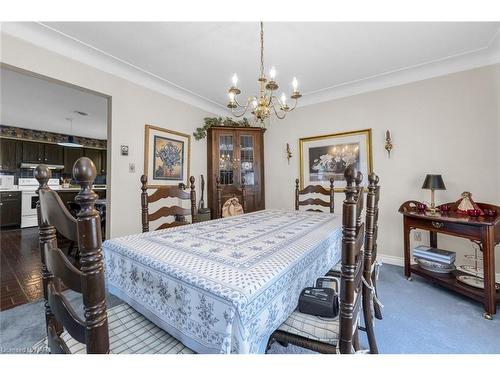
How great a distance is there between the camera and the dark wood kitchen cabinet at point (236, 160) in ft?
12.1

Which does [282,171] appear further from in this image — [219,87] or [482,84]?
[482,84]

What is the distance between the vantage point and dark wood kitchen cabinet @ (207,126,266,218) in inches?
145

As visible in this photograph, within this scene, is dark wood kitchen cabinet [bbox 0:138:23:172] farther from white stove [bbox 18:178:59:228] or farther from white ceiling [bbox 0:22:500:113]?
white ceiling [bbox 0:22:500:113]

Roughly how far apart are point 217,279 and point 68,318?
15.8 inches

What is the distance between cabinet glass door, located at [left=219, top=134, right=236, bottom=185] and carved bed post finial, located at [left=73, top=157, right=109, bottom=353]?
3278 mm

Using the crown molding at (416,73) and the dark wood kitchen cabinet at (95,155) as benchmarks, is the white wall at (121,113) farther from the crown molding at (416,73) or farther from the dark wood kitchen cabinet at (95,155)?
the dark wood kitchen cabinet at (95,155)

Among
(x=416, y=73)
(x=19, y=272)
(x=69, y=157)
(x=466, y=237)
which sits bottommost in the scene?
(x=19, y=272)

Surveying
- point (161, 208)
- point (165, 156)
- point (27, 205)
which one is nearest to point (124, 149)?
point (165, 156)

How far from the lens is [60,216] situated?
545mm

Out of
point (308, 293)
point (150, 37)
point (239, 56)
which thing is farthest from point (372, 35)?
point (308, 293)

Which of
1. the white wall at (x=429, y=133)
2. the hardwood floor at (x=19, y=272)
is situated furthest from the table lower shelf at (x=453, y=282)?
the hardwood floor at (x=19, y=272)

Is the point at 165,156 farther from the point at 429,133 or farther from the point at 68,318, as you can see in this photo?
the point at 429,133

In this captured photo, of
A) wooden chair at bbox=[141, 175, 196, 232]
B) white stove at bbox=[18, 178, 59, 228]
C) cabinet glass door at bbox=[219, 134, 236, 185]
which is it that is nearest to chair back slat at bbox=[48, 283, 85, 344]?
wooden chair at bbox=[141, 175, 196, 232]
